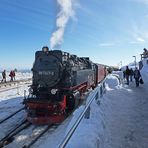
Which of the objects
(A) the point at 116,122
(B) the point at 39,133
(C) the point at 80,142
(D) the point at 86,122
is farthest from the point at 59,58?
(C) the point at 80,142

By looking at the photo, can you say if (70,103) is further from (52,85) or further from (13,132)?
(13,132)

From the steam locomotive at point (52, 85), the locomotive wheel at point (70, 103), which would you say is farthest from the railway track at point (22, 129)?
the locomotive wheel at point (70, 103)

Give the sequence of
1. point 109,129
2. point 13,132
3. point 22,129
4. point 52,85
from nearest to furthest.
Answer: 1. point 109,129
2. point 13,132
3. point 22,129
4. point 52,85

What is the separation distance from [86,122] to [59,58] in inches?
263

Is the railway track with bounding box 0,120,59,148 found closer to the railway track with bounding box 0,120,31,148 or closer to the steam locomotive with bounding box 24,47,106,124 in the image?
the railway track with bounding box 0,120,31,148

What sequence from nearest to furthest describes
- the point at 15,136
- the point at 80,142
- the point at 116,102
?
the point at 80,142, the point at 15,136, the point at 116,102

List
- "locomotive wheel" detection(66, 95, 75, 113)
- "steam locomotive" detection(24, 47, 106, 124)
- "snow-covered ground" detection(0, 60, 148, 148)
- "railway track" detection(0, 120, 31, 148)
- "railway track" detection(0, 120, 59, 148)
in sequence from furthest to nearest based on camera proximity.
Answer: "locomotive wheel" detection(66, 95, 75, 113), "steam locomotive" detection(24, 47, 106, 124), "railway track" detection(0, 120, 31, 148), "railway track" detection(0, 120, 59, 148), "snow-covered ground" detection(0, 60, 148, 148)

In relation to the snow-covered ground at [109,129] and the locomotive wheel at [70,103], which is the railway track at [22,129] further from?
the locomotive wheel at [70,103]

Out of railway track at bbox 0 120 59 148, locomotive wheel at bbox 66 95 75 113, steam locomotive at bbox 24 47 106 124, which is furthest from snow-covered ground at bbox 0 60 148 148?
locomotive wheel at bbox 66 95 75 113

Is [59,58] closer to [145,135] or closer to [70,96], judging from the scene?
[70,96]

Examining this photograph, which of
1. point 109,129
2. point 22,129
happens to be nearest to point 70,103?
point 22,129

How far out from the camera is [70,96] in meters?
13.4

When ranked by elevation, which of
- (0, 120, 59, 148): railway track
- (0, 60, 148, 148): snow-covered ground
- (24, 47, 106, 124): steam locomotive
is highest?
(24, 47, 106, 124): steam locomotive

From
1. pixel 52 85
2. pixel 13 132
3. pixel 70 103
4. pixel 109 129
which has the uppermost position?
pixel 52 85
